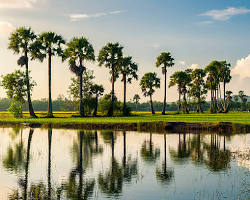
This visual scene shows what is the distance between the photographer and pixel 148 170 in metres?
20.3

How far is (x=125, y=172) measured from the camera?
64.0 ft

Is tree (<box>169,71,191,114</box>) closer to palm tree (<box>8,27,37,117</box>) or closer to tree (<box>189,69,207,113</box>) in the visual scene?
tree (<box>189,69,207,113</box>)

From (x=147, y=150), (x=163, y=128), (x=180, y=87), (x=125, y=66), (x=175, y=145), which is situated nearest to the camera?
(x=147, y=150)

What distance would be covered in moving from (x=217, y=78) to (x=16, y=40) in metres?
85.8

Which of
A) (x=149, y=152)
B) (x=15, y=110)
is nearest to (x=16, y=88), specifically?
(x=15, y=110)

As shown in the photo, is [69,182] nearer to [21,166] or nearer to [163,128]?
[21,166]

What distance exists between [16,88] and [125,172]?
58.0m

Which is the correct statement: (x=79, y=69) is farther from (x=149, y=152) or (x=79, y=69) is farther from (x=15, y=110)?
(x=149, y=152)

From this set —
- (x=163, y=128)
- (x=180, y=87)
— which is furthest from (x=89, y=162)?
(x=180, y=87)

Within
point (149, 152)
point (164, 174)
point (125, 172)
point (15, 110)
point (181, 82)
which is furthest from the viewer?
point (181, 82)

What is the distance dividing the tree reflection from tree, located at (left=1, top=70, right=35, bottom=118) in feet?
149

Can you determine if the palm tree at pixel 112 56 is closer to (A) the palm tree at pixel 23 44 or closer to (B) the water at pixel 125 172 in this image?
(A) the palm tree at pixel 23 44

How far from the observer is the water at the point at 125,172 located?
1498 centimetres

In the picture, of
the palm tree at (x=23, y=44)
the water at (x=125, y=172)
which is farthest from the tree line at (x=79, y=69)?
the water at (x=125, y=172)
